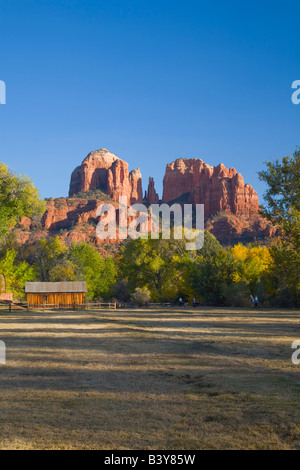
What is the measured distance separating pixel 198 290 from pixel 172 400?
4888 centimetres

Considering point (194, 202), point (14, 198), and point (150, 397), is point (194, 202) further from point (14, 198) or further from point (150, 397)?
point (150, 397)

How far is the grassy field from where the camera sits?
17.8 ft

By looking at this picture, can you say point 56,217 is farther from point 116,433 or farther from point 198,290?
point 116,433

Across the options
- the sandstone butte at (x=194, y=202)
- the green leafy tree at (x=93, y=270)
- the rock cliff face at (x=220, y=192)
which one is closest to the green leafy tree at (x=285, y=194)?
Result: the green leafy tree at (x=93, y=270)

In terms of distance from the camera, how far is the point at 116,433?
561 cm

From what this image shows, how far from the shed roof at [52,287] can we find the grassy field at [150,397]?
115 feet

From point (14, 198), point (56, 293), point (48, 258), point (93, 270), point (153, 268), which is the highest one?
point (14, 198)

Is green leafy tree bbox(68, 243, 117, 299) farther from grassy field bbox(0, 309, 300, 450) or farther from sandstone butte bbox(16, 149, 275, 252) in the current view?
sandstone butte bbox(16, 149, 275, 252)

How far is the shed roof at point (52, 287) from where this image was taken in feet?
159

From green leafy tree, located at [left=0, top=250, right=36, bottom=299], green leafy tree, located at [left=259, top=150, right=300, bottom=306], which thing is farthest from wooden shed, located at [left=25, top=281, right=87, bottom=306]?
green leafy tree, located at [left=259, top=150, right=300, bottom=306]

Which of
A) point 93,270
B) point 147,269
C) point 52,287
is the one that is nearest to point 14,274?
point 52,287

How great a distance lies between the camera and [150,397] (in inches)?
299

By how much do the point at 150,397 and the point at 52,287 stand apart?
43585 mm
